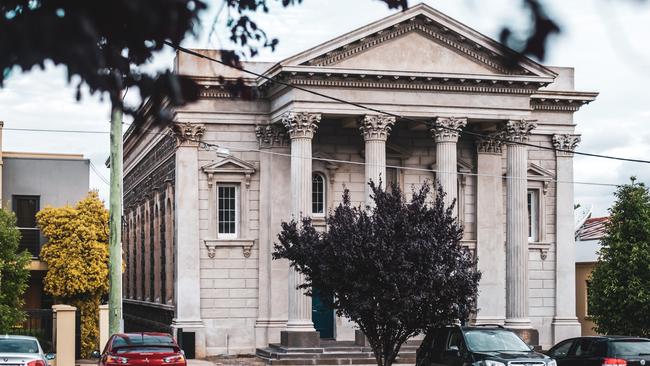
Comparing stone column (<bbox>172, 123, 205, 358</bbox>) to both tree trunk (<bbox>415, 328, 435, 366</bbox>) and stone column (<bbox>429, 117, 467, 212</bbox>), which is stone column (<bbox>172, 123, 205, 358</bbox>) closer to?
stone column (<bbox>429, 117, 467, 212</bbox>)

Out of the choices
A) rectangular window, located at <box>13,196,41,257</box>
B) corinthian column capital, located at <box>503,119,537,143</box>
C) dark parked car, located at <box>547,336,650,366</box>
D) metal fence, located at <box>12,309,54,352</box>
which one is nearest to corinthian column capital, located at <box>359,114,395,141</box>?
Answer: corinthian column capital, located at <box>503,119,537,143</box>

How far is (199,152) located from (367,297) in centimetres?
Result: 1572

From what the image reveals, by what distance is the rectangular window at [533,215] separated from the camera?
1756 inches

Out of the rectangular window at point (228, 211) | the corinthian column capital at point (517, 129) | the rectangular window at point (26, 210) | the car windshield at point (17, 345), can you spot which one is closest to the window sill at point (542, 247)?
the corinthian column capital at point (517, 129)

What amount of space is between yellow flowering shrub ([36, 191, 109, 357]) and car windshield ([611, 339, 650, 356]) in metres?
19.1

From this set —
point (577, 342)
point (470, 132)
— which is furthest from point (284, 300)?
point (577, 342)

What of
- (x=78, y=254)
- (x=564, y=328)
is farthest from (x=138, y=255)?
(x=564, y=328)

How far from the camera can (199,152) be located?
41125 mm

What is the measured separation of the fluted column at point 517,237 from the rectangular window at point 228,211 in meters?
9.87

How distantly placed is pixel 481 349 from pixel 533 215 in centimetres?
2230

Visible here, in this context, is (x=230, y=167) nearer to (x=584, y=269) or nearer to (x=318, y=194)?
(x=318, y=194)

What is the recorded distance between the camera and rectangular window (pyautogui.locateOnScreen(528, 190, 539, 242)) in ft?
146

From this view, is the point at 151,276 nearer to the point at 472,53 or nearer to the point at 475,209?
the point at 475,209

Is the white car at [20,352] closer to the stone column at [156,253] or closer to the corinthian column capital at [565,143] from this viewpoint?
the stone column at [156,253]
